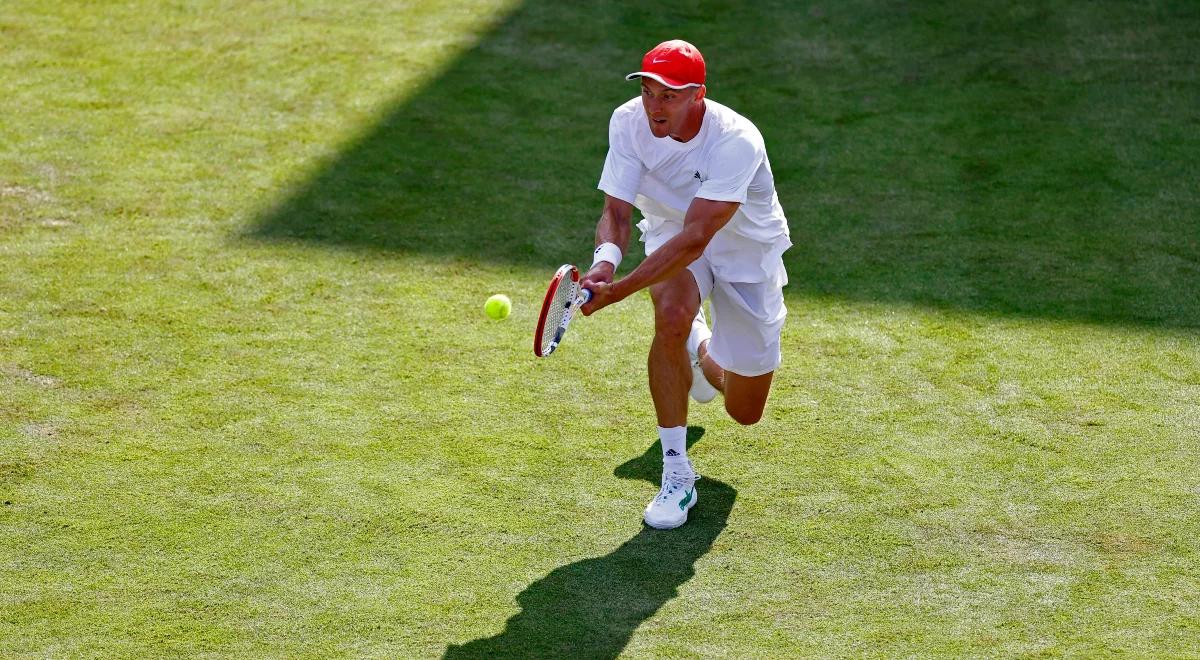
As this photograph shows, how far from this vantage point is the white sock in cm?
577

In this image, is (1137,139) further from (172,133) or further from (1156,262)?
(172,133)

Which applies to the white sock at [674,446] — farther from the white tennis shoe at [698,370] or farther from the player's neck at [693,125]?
the player's neck at [693,125]

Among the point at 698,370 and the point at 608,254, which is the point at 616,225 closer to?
the point at 608,254

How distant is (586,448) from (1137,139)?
516cm

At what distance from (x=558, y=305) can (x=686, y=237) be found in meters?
0.55

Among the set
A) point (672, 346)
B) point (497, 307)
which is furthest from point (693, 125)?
point (497, 307)

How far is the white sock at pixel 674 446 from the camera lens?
18.9 ft

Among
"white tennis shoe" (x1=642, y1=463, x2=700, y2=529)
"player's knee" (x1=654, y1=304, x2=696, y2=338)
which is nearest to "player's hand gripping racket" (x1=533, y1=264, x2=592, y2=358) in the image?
"player's knee" (x1=654, y1=304, x2=696, y2=338)

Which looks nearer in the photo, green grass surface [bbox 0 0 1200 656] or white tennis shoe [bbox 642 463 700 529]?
green grass surface [bbox 0 0 1200 656]

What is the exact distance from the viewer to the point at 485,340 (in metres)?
7.24

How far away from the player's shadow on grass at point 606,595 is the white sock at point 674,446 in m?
0.24

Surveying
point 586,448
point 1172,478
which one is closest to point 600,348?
point 586,448

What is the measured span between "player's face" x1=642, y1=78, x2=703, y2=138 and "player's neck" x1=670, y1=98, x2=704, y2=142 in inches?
0.8

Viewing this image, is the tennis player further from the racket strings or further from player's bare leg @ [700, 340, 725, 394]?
player's bare leg @ [700, 340, 725, 394]
